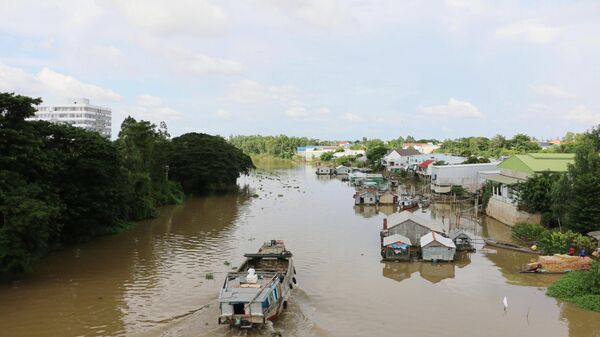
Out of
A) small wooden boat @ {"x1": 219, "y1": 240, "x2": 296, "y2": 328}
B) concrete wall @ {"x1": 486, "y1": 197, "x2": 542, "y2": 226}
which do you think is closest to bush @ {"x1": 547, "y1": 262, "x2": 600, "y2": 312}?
small wooden boat @ {"x1": 219, "y1": 240, "x2": 296, "y2": 328}

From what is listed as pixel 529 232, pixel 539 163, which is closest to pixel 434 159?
pixel 539 163

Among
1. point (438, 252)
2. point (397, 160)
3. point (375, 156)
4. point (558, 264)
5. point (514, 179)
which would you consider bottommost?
point (558, 264)

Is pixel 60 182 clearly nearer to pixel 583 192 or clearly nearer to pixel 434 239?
pixel 434 239

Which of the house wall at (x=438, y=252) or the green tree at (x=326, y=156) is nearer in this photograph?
the house wall at (x=438, y=252)

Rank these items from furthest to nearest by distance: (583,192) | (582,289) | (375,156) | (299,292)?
(375,156), (583,192), (299,292), (582,289)

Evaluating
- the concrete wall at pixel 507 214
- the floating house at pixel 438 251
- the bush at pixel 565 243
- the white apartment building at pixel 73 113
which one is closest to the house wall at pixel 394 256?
the floating house at pixel 438 251

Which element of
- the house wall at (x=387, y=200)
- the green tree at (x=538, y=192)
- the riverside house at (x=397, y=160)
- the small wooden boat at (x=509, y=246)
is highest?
the riverside house at (x=397, y=160)

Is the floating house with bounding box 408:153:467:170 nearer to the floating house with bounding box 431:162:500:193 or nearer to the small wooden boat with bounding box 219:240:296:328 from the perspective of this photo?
the floating house with bounding box 431:162:500:193

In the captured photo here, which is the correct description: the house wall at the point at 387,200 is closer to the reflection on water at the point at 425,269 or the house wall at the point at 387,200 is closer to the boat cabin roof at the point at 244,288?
the reflection on water at the point at 425,269
